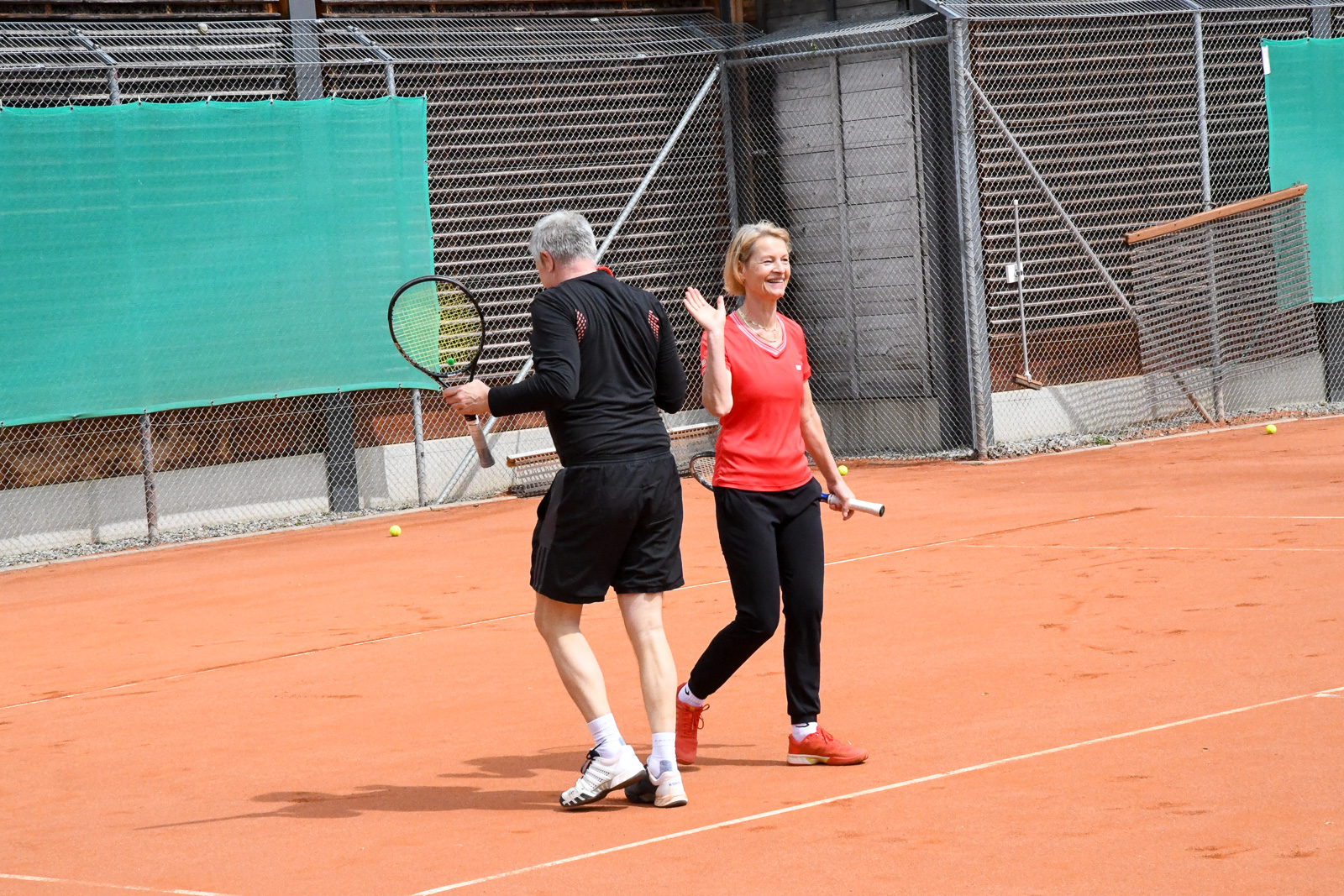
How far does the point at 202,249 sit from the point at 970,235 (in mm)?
6029

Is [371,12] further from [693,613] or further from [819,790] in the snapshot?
[819,790]

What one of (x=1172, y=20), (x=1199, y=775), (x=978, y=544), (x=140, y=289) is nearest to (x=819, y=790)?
(x=1199, y=775)

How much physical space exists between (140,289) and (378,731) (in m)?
6.83

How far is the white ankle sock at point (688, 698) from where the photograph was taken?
17.5 feet

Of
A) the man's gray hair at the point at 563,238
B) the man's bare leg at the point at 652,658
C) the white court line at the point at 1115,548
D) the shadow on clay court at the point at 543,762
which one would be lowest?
the shadow on clay court at the point at 543,762

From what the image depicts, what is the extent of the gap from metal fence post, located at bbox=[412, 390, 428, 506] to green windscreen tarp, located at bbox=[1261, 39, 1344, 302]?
7910mm

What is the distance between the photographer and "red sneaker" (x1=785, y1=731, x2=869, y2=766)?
5078 mm

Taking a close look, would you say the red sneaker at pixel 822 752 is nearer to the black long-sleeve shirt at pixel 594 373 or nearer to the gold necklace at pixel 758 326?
the black long-sleeve shirt at pixel 594 373

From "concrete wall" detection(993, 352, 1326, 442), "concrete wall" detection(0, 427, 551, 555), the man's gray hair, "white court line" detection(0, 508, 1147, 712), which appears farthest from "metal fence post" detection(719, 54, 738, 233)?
the man's gray hair

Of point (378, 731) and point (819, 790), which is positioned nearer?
point (819, 790)

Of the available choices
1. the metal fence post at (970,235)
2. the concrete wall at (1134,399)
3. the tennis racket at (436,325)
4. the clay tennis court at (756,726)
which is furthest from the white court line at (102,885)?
the concrete wall at (1134,399)

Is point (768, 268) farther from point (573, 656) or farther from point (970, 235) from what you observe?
Answer: point (970, 235)

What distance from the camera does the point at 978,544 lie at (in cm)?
941

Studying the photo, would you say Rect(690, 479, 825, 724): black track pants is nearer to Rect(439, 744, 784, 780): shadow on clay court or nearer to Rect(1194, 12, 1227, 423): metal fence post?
Rect(439, 744, 784, 780): shadow on clay court
